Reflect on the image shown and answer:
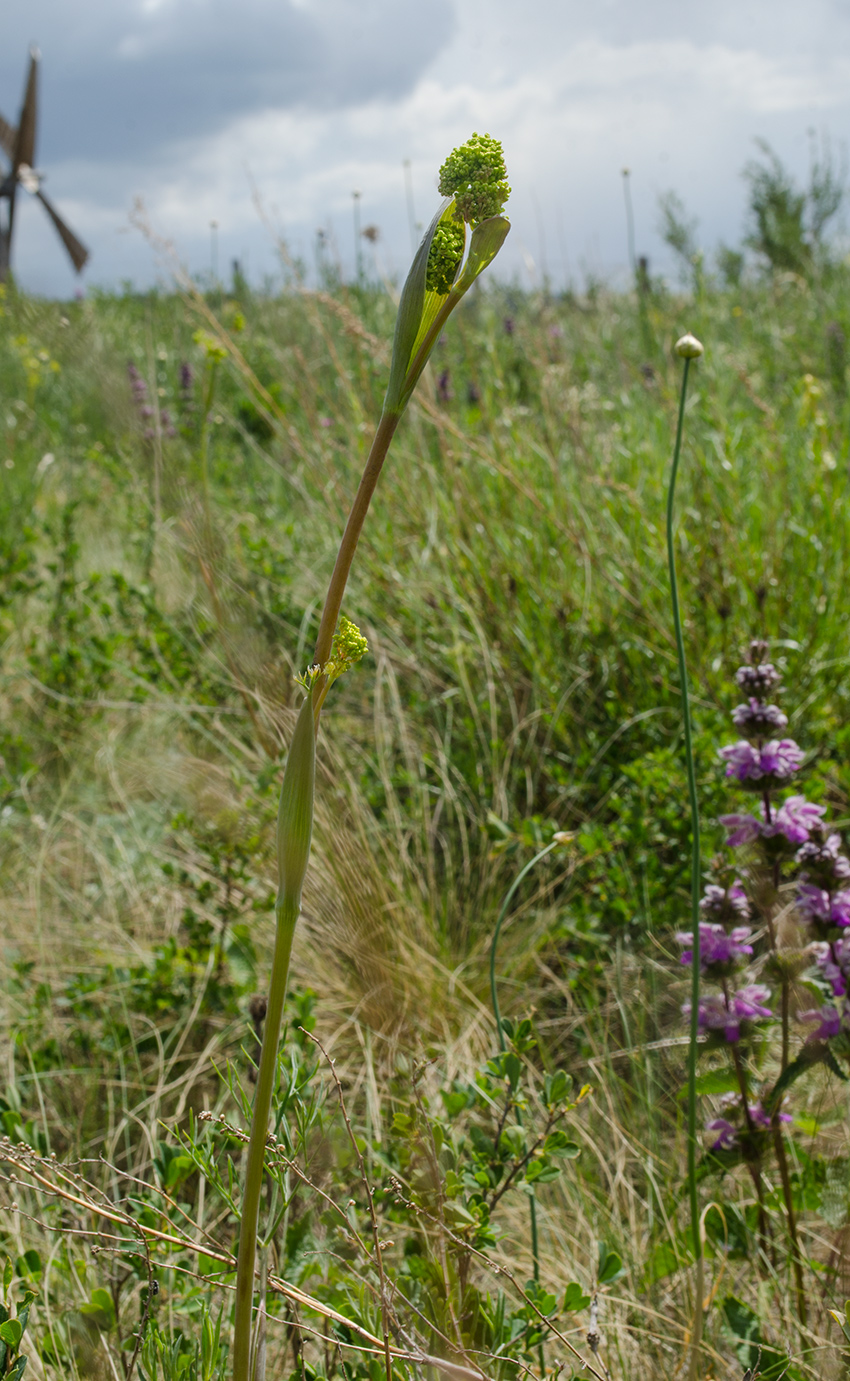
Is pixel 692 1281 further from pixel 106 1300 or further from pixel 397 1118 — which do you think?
pixel 106 1300

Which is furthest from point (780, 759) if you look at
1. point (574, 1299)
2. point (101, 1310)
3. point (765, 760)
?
point (101, 1310)

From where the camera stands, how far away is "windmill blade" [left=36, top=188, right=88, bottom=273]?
1861 cm

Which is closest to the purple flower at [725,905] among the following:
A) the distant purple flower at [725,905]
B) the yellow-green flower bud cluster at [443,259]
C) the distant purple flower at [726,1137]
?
the distant purple flower at [725,905]

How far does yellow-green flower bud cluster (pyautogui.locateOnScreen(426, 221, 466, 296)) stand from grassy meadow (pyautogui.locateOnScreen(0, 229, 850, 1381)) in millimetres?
550

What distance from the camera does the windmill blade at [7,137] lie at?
1939 centimetres

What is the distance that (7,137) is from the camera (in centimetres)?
1958

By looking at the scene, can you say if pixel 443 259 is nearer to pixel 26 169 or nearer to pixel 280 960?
pixel 280 960

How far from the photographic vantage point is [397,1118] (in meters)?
0.88

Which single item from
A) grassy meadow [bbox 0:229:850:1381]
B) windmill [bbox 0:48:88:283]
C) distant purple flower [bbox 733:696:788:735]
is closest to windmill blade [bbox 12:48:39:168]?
windmill [bbox 0:48:88:283]

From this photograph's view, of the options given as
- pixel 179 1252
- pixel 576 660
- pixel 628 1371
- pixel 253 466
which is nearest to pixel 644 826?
pixel 576 660

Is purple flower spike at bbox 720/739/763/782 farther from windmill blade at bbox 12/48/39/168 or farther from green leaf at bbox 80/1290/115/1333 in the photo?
windmill blade at bbox 12/48/39/168

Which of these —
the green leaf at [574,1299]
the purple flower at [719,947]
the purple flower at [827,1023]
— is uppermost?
the purple flower at [719,947]

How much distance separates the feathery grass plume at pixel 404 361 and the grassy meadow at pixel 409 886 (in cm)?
31

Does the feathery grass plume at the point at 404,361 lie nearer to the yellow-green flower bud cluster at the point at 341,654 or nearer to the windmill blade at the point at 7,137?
the yellow-green flower bud cluster at the point at 341,654
